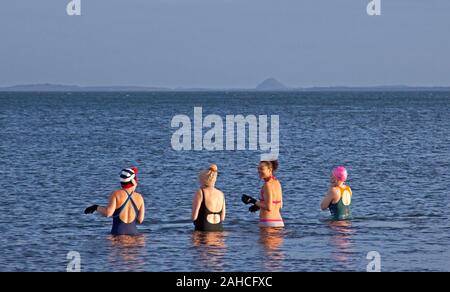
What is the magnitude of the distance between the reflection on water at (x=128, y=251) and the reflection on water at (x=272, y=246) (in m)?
2.63

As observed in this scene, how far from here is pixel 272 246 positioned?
22641 mm

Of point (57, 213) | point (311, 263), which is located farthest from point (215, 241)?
point (57, 213)

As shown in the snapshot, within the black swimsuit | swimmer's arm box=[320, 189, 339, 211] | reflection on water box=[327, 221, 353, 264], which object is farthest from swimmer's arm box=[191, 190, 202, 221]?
swimmer's arm box=[320, 189, 339, 211]

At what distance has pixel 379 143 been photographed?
72.2 metres

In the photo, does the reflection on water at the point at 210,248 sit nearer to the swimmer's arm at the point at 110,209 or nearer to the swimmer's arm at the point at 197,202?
the swimmer's arm at the point at 197,202

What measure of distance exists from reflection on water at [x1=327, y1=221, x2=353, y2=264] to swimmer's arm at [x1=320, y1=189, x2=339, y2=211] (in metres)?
0.66

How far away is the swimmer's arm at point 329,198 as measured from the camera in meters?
25.2

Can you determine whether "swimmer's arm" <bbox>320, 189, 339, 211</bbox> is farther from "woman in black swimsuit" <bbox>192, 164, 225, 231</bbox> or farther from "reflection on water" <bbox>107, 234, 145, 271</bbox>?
"reflection on water" <bbox>107, 234, 145, 271</bbox>

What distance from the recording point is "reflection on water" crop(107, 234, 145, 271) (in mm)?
20423

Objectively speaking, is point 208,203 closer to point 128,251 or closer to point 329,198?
point 128,251

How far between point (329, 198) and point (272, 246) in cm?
333
